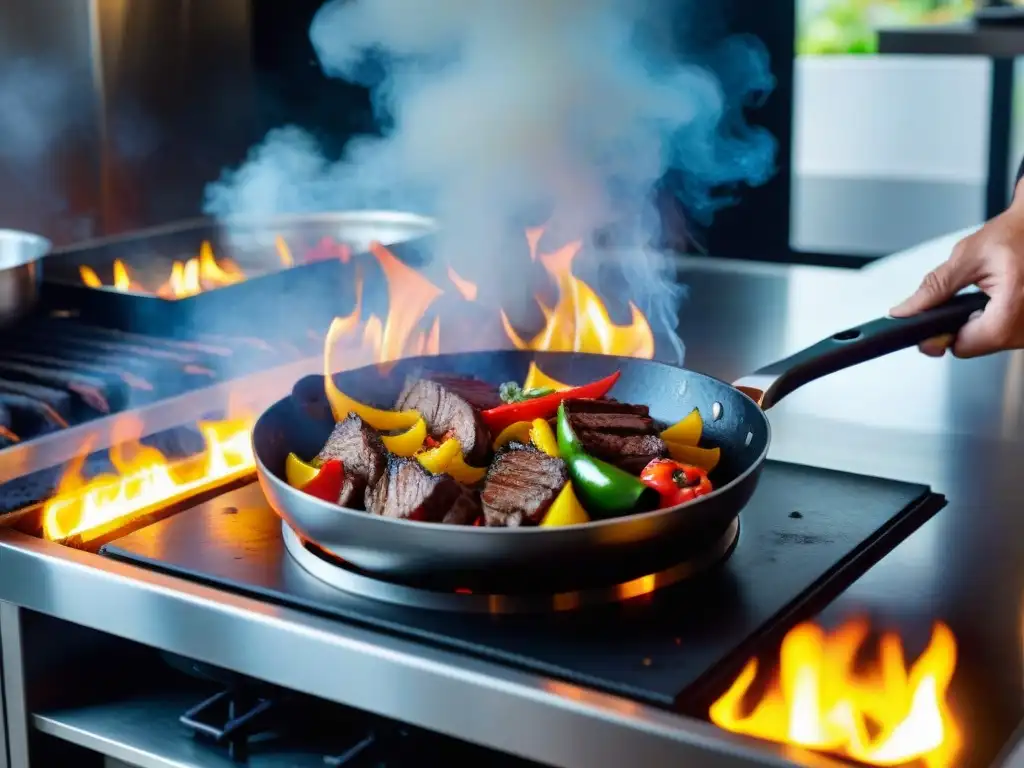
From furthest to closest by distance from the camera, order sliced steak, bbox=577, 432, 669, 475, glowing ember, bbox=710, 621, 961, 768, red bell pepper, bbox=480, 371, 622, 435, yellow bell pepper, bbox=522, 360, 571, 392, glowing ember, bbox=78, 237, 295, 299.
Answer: glowing ember, bbox=78, 237, 295, 299
yellow bell pepper, bbox=522, 360, 571, 392
red bell pepper, bbox=480, 371, 622, 435
sliced steak, bbox=577, 432, 669, 475
glowing ember, bbox=710, 621, 961, 768

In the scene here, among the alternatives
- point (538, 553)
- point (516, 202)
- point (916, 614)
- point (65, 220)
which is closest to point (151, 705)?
point (538, 553)

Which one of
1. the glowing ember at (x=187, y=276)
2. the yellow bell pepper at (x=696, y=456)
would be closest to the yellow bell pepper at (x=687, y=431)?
the yellow bell pepper at (x=696, y=456)

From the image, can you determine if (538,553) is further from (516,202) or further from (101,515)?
(516,202)

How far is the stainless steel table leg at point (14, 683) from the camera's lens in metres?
1.09

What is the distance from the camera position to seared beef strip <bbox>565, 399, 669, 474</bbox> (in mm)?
1081

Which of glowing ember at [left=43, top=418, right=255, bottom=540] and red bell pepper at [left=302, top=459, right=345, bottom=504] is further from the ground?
red bell pepper at [left=302, top=459, right=345, bottom=504]

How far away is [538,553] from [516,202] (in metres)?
1.96

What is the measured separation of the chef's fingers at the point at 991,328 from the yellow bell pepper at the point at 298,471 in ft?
2.48

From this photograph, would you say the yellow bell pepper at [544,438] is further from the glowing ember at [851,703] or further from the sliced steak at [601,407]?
the glowing ember at [851,703]

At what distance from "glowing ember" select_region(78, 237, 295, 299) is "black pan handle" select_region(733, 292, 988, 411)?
866 millimetres

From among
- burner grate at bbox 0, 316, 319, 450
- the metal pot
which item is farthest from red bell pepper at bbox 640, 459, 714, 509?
the metal pot

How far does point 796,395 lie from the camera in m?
1.67

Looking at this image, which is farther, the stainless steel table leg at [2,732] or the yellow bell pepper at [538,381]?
the yellow bell pepper at [538,381]

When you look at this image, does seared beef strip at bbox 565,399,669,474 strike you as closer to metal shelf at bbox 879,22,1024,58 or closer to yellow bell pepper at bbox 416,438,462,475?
yellow bell pepper at bbox 416,438,462,475
